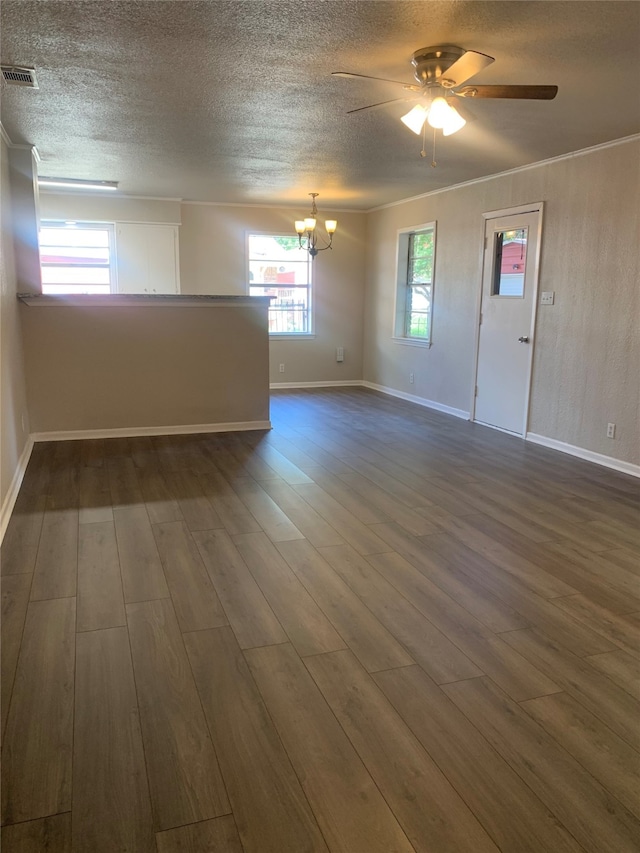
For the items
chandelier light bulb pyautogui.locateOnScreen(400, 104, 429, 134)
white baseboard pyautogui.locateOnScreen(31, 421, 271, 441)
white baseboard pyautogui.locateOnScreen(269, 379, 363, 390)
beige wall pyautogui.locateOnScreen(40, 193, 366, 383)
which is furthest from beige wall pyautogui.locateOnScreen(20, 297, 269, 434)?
chandelier light bulb pyautogui.locateOnScreen(400, 104, 429, 134)

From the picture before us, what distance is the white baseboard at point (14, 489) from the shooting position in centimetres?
335

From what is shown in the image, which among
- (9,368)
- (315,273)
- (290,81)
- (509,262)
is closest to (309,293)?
(315,273)

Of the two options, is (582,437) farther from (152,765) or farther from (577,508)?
(152,765)

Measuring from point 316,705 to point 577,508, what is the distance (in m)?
2.51

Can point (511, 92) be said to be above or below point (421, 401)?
above

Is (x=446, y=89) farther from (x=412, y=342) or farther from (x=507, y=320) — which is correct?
(x=412, y=342)

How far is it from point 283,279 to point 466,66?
5.95 metres

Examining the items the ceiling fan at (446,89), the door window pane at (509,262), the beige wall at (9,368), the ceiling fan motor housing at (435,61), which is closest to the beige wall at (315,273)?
the door window pane at (509,262)

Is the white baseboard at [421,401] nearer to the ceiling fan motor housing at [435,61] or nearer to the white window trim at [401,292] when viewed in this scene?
the white window trim at [401,292]

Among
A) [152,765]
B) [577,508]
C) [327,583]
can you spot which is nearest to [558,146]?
[577,508]

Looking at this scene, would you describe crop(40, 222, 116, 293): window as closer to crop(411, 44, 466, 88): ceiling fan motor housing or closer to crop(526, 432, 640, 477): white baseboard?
crop(526, 432, 640, 477): white baseboard

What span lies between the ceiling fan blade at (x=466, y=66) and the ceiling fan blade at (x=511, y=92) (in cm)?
8

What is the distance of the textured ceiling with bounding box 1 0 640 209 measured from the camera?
259cm

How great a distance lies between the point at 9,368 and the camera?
13.6 feet
